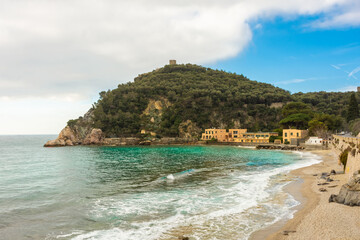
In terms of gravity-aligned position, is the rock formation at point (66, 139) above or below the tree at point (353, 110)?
below

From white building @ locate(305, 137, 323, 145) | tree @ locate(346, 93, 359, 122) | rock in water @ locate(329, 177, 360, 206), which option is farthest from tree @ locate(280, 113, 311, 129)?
rock in water @ locate(329, 177, 360, 206)

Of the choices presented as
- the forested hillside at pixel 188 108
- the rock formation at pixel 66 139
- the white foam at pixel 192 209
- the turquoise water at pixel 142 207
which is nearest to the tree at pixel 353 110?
the forested hillside at pixel 188 108

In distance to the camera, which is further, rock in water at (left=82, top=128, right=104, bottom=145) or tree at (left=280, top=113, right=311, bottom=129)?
rock in water at (left=82, top=128, right=104, bottom=145)

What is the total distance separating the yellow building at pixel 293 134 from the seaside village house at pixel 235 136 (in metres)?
7.52

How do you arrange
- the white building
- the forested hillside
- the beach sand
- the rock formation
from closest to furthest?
the beach sand, the white building, the rock formation, the forested hillside

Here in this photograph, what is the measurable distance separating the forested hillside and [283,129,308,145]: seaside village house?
28.5m

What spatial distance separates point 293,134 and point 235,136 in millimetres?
23989

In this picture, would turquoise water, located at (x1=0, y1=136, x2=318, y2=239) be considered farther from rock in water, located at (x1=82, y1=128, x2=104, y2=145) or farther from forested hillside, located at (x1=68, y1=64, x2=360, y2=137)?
forested hillside, located at (x1=68, y1=64, x2=360, y2=137)

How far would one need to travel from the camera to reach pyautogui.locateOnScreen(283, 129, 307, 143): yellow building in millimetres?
84062

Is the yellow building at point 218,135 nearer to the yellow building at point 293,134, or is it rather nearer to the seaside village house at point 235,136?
the seaside village house at point 235,136

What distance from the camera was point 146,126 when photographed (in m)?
116

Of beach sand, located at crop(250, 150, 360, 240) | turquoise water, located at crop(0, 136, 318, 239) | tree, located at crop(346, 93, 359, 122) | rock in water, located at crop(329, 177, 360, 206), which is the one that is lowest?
turquoise water, located at crop(0, 136, 318, 239)

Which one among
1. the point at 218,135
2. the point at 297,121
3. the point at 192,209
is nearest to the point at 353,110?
the point at 297,121

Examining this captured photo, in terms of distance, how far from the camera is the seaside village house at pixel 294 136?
269 feet
